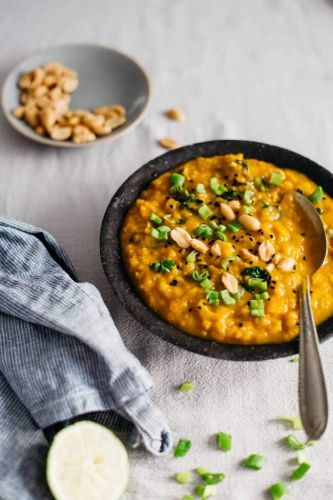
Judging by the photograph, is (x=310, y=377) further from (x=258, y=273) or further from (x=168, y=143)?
(x=168, y=143)

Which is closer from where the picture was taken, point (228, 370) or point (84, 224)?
point (228, 370)

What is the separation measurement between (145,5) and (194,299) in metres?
2.39

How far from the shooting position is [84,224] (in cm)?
289

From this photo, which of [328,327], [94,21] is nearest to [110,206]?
[328,327]

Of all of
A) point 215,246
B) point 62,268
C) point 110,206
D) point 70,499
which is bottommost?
point 70,499

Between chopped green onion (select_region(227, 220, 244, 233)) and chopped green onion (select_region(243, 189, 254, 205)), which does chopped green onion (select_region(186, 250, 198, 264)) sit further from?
chopped green onion (select_region(243, 189, 254, 205))

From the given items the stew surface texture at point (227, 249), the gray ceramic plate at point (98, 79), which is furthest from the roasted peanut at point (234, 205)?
the gray ceramic plate at point (98, 79)

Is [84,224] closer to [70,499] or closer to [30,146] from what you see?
[30,146]

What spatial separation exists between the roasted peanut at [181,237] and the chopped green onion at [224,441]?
708mm

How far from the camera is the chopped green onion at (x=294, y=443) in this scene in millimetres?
2205

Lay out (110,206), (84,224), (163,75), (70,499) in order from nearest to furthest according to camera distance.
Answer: (70,499), (110,206), (84,224), (163,75)

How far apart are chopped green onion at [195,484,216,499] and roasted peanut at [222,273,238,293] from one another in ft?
2.19

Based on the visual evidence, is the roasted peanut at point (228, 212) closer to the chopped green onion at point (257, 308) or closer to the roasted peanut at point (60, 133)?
the chopped green onion at point (257, 308)

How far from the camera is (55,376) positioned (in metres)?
2.12
